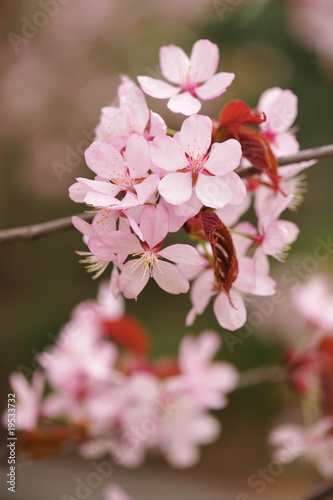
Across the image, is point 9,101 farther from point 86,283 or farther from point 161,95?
point 161,95

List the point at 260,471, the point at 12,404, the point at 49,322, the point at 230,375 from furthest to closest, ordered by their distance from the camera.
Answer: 1. the point at 49,322
2. the point at 260,471
3. the point at 230,375
4. the point at 12,404

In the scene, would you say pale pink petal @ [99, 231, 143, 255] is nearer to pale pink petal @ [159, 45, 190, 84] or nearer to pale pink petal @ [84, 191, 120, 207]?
pale pink petal @ [84, 191, 120, 207]

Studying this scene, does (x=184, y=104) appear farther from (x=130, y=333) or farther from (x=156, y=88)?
(x=130, y=333)

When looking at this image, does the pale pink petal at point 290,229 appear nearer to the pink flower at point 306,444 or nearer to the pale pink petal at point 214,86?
the pale pink petal at point 214,86

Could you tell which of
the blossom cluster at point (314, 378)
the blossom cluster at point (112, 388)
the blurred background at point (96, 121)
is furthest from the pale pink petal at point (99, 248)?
the blurred background at point (96, 121)

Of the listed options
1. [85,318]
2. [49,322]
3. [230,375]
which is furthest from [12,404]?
[49,322]

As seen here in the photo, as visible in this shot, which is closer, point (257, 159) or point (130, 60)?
point (257, 159)

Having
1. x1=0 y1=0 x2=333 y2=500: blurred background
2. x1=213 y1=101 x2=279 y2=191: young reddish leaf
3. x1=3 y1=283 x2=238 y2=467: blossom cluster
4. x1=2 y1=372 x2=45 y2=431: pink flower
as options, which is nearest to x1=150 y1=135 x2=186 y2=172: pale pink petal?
x1=213 y1=101 x2=279 y2=191: young reddish leaf

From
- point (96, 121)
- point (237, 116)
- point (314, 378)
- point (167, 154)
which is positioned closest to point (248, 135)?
point (237, 116)
